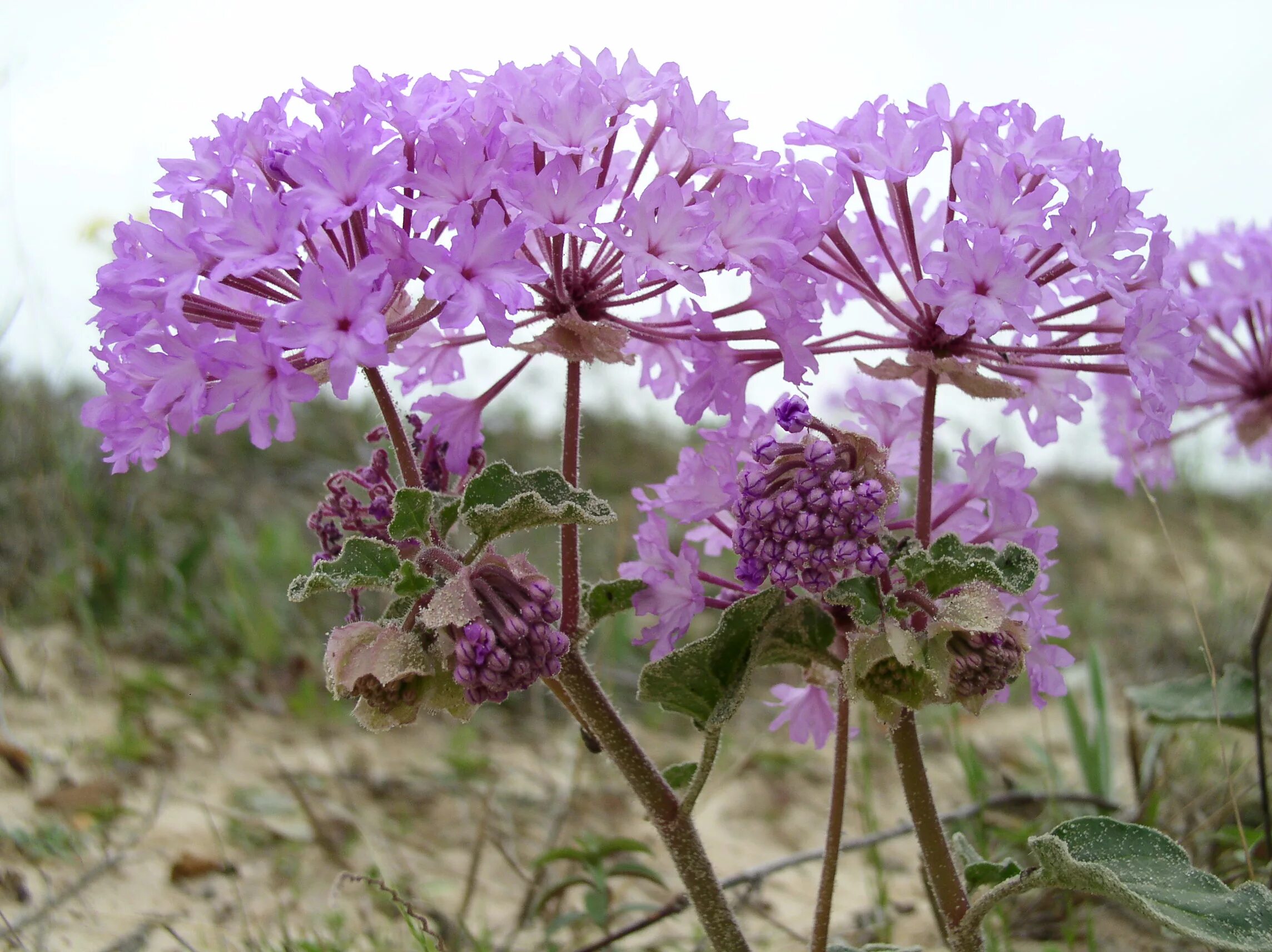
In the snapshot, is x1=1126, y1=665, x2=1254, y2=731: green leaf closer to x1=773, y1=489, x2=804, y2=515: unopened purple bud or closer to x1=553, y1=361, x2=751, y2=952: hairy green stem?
x1=553, y1=361, x2=751, y2=952: hairy green stem

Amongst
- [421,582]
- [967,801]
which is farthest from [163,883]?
[967,801]

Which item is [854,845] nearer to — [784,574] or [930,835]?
[930,835]

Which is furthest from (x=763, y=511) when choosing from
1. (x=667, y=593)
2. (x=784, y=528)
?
(x=667, y=593)

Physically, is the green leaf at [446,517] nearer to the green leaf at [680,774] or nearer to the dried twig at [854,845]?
the green leaf at [680,774]

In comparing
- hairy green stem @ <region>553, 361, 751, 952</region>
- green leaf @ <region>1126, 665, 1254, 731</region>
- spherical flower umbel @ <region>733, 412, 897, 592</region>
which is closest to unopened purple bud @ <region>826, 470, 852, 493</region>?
spherical flower umbel @ <region>733, 412, 897, 592</region>

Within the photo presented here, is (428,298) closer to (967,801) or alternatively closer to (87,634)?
(87,634)
